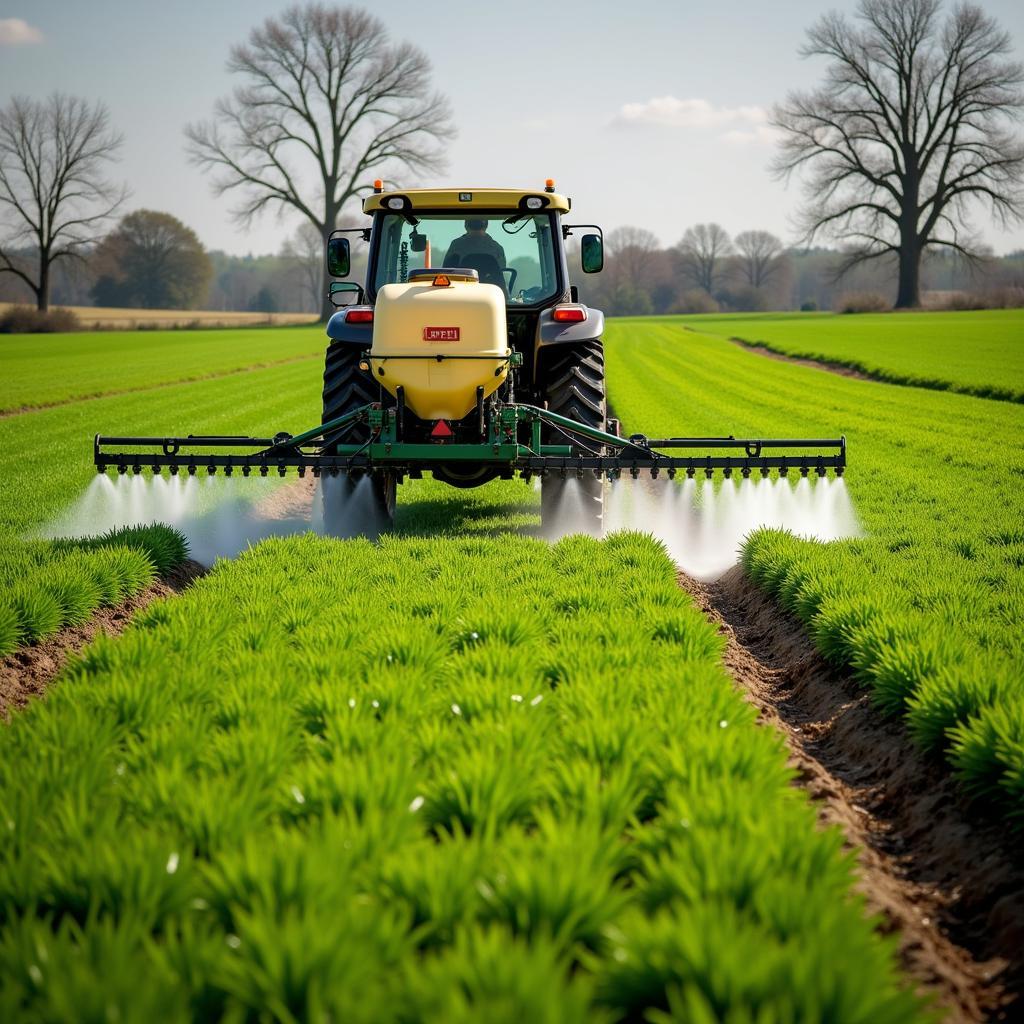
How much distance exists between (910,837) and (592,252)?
5.89 meters

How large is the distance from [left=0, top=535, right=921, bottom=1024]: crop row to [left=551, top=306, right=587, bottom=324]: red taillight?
13.1 ft

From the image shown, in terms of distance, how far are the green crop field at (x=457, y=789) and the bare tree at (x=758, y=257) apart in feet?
413

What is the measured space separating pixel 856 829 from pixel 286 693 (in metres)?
2.23

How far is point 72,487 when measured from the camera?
34.6ft

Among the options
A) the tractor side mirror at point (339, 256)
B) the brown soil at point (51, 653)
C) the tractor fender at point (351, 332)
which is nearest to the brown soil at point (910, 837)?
the brown soil at point (51, 653)

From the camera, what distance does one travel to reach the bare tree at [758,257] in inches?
5002

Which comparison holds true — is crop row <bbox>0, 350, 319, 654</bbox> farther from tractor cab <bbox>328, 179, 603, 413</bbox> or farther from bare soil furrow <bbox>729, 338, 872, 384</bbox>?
bare soil furrow <bbox>729, 338, 872, 384</bbox>

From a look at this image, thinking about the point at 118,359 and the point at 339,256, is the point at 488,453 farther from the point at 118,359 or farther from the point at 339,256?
the point at 118,359

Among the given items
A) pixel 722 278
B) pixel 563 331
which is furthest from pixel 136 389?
pixel 722 278

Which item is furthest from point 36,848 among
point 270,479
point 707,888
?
point 270,479

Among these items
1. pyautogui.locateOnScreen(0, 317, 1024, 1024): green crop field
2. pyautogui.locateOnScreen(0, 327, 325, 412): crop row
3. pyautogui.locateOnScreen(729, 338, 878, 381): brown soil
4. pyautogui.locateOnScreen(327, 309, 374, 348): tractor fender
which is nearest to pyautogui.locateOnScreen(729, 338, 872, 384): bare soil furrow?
pyautogui.locateOnScreen(729, 338, 878, 381): brown soil

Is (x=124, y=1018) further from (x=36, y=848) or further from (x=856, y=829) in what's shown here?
(x=856, y=829)

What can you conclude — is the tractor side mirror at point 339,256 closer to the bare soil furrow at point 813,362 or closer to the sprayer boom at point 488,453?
the sprayer boom at point 488,453

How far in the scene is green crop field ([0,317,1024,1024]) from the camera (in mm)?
2207
